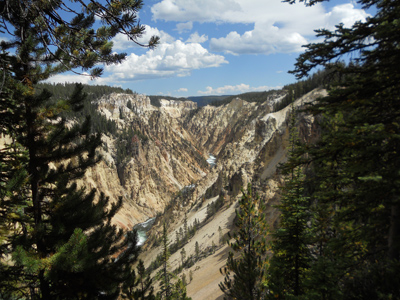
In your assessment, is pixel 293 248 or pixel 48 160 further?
pixel 293 248

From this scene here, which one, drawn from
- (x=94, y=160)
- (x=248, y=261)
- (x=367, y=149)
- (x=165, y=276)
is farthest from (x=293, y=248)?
(x=165, y=276)

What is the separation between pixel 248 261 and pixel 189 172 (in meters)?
124

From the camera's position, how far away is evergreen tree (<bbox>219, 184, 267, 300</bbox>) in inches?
377

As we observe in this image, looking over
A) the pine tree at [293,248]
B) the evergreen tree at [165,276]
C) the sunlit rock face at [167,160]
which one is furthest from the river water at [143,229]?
the pine tree at [293,248]

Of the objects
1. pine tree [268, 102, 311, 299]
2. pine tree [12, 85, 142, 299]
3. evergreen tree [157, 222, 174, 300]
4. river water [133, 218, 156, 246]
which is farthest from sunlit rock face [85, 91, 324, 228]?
pine tree [12, 85, 142, 299]

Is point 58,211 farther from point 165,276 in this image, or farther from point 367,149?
point 165,276

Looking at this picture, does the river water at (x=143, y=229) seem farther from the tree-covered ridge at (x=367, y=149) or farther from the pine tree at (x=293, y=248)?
the tree-covered ridge at (x=367, y=149)

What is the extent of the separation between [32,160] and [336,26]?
7.18 metres

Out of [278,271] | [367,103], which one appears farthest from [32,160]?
[278,271]

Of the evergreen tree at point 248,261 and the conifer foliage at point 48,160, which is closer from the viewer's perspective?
the conifer foliage at point 48,160

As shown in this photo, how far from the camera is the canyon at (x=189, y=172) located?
42.4 m

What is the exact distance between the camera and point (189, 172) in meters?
133

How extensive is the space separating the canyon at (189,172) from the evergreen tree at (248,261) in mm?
3915

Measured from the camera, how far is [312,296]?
5609 millimetres
